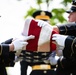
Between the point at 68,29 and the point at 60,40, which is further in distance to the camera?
the point at 68,29

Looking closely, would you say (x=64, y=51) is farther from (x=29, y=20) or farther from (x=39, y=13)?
(x=39, y=13)

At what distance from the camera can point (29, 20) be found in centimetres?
231

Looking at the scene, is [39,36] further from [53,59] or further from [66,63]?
[66,63]

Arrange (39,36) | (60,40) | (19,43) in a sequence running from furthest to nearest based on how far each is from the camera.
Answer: (39,36), (19,43), (60,40)

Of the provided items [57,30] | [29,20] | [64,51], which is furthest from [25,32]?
[64,51]

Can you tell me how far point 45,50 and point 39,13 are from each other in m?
0.42

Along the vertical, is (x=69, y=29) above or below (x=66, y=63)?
above

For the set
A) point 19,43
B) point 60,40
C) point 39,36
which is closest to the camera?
point 60,40

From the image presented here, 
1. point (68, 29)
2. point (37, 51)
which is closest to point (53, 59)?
point (37, 51)

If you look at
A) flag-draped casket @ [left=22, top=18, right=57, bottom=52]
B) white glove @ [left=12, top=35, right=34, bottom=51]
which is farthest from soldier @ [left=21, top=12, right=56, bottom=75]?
white glove @ [left=12, top=35, right=34, bottom=51]

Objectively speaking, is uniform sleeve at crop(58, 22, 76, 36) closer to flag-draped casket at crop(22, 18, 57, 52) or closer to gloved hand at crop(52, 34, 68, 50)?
flag-draped casket at crop(22, 18, 57, 52)

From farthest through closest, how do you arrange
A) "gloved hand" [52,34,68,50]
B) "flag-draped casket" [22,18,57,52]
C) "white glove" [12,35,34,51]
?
"flag-draped casket" [22,18,57,52], "white glove" [12,35,34,51], "gloved hand" [52,34,68,50]

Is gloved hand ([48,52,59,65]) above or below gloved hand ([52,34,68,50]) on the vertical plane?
below

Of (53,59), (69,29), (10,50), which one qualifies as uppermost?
(69,29)
